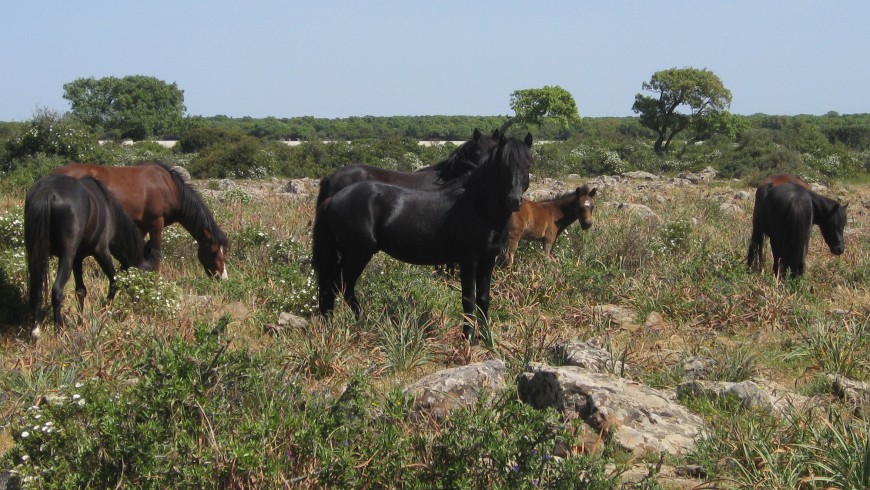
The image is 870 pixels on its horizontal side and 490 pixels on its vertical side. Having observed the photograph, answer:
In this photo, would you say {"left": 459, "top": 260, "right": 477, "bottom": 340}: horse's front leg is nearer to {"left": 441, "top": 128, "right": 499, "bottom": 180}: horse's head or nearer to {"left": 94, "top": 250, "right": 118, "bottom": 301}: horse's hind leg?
{"left": 441, "top": 128, "right": 499, "bottom": 180}: horse's head

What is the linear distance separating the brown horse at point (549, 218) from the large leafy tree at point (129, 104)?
68.5 metres

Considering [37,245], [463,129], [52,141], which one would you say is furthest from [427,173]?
[463,129]

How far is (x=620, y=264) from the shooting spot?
36.2 ft

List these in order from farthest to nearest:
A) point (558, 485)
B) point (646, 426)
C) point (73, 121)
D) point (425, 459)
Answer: point (73, 121) → point (646, 426) → point (425, 459) → point (558, 485)

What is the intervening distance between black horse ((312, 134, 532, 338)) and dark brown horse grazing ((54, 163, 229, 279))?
9.60 feet

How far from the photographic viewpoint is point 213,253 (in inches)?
420

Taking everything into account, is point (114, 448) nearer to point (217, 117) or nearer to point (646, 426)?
point (646, 426)

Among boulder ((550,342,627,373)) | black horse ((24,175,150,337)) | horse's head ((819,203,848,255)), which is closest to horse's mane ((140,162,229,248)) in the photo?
black horse ((24,175,150,337))

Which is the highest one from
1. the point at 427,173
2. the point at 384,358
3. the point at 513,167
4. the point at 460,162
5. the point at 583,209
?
the point at 513,167

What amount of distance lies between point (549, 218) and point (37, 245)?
7.54 metres

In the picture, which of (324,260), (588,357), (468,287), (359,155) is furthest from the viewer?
(359,155)

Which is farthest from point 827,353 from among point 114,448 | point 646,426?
point 114,448

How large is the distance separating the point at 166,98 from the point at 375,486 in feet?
270

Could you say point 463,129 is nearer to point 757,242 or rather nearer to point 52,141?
point 52,141
